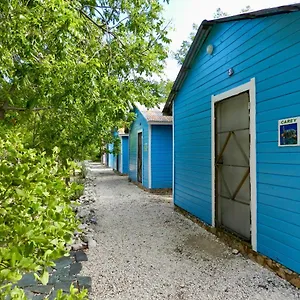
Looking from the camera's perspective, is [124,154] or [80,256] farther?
[124,154]

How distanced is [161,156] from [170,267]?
23.7 ft

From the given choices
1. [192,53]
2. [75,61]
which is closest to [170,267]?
[75,61]

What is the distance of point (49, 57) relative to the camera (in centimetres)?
400

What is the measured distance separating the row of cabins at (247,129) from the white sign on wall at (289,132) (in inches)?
0.5

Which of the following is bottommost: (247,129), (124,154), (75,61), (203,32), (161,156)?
(124,154)

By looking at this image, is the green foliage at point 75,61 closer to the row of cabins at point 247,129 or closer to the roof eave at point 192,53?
the roof eave at point 192,53

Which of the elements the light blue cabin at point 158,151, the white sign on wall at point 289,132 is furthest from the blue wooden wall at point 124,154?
the white sign on wall at point 289,132

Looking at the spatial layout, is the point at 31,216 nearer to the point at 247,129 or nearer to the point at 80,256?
the point at 80,256

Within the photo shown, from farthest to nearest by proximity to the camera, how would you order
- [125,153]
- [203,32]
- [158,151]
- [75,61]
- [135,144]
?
[125,153]
[135,144]
[158,151]
[203,32]
[75,61]

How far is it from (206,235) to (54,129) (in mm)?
4292

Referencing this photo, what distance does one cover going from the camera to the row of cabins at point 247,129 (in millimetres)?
3436

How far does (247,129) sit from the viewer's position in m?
4.42

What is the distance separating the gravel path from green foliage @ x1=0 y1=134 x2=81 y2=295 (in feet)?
6.24

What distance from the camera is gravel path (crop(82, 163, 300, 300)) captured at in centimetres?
316
